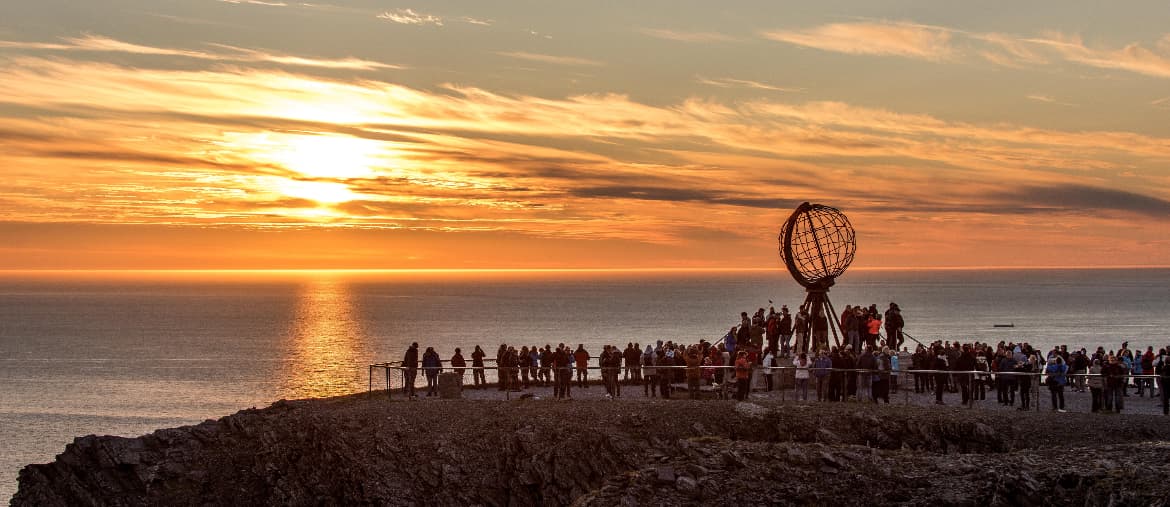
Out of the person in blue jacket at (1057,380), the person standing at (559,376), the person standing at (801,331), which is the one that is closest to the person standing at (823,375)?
the person standing at (801,331)

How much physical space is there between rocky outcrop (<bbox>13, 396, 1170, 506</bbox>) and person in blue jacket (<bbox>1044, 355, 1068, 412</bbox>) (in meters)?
1.40

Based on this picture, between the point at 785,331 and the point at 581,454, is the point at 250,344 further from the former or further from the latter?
the point at 581,454

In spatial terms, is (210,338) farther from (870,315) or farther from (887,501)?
(887,501)

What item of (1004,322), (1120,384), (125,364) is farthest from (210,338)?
(1120,384)

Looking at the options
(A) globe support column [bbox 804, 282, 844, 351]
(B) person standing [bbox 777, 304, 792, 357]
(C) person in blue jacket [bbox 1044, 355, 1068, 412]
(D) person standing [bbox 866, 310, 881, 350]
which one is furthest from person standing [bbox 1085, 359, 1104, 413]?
(A) globe support column [bbox 804, 282, 844, 351]

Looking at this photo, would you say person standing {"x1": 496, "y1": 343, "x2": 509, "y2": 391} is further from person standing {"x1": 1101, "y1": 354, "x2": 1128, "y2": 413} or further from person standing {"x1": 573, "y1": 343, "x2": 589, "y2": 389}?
person standing {"x1": 1101, "y1": 354, "x2": 1128, "y2": 413}

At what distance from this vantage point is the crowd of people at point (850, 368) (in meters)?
28.5

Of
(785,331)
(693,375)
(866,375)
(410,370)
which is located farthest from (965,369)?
(410,370)

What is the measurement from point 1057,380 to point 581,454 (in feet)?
41.9

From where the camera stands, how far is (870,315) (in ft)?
117

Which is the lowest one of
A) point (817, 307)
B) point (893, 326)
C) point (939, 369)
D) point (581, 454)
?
point (581, 454)

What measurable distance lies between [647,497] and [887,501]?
4.67 m

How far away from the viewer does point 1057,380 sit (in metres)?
28.0

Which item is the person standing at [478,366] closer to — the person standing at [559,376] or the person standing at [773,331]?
the person standing at [559,376]
